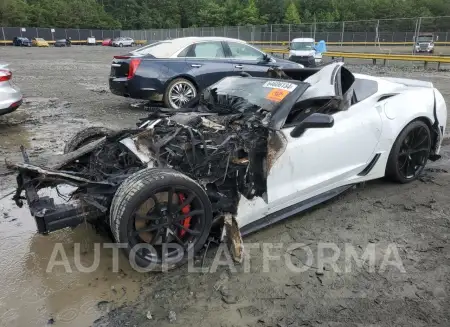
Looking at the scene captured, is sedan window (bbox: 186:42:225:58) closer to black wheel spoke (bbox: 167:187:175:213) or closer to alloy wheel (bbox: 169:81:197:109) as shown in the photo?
alloy wheel (bbox: 169:81:197:109)

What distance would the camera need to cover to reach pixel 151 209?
3.15 m

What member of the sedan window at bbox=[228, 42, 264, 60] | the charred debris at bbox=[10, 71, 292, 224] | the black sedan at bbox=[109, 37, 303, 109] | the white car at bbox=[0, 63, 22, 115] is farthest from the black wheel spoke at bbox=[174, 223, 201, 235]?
the sedan window at bbox=[228, 42, 264, 60]

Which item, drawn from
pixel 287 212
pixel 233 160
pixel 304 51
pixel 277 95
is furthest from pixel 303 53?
pixel 233 160

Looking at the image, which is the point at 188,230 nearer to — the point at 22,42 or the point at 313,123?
the point at 313,123

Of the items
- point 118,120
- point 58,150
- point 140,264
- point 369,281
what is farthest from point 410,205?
point 118,120

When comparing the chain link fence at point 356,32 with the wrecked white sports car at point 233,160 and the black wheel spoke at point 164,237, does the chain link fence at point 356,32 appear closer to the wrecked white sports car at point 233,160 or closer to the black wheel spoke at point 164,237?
the wrecked white sports car at point 233,160

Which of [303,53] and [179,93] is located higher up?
[303,53]

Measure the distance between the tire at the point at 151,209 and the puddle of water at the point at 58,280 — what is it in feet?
0.82

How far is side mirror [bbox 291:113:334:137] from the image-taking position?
3635mm

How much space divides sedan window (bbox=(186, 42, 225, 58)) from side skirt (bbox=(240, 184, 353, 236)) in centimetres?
608

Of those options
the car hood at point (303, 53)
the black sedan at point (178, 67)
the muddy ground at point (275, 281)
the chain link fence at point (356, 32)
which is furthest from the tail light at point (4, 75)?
the chain link fence at point (356, 32)

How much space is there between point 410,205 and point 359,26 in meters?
27.6

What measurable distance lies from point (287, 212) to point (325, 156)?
2.12 ft

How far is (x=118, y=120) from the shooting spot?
841cm
